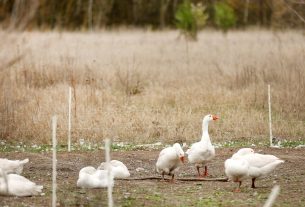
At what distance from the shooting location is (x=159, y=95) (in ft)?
66.8

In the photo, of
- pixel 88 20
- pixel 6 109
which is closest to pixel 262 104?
pixel 6 109

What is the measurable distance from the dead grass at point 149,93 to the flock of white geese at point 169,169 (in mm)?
2121

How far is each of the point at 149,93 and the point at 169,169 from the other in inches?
332

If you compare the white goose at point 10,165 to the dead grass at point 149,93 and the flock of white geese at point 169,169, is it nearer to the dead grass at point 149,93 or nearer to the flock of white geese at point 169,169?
the flock of white geese at point 169,169

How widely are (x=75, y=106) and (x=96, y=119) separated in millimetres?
664

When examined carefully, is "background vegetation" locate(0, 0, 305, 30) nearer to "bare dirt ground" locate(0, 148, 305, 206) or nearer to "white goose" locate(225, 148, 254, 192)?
"bare dirt ground" locate(0, 148, 305, 206)

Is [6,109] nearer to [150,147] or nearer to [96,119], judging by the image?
[96,119]

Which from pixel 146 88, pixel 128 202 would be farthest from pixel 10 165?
pixel 146 88

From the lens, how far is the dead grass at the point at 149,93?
1686 centimetres

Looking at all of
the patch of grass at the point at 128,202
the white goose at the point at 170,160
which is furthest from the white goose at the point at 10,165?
the white goose at the point at 170,160

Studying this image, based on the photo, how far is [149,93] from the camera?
20797 millimetres

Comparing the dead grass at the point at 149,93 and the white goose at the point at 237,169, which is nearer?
the white goose at the point at 237,169

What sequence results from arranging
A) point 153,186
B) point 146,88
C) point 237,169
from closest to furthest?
1. point 237,169
2. point 153,186
3. point 146,88

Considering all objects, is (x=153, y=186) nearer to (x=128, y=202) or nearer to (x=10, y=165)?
(x=128, y=202)
